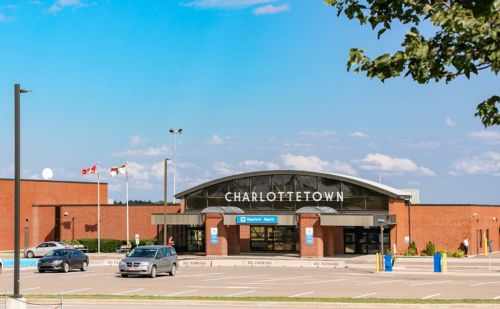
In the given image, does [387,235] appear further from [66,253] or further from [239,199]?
[66,253]

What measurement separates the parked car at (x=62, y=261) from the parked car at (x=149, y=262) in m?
5.28

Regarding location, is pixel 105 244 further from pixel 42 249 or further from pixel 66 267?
pixel 66 267

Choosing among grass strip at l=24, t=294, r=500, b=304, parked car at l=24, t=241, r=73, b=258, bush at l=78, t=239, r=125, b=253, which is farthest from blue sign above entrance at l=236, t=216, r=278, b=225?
grass strip at l=24, t=294, r=500, b=304

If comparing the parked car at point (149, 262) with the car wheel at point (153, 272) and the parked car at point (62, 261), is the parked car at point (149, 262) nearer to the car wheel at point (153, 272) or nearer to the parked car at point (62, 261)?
the car wheel at point (153, 272)

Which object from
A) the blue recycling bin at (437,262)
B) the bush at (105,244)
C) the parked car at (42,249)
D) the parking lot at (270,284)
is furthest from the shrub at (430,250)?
the parked car at (42,249)

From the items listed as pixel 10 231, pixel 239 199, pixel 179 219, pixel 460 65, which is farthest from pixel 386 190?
pixel 460 65

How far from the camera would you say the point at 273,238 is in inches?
2709

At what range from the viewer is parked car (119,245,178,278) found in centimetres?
Answer: 4100

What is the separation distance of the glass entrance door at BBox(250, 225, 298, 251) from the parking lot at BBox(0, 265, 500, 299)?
1911cm

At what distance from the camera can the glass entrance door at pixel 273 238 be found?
68125 millimetres

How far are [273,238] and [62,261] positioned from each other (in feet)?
86.4

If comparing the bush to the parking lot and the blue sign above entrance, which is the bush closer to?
the blue sign above entrance

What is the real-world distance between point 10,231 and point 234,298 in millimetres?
51008

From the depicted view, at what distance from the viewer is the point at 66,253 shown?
153 ft
